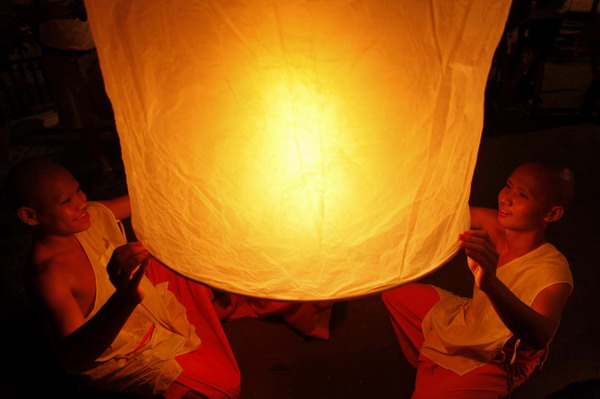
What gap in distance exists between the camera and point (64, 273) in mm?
1423

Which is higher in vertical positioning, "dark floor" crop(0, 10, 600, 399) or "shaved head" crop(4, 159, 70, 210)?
"shaved head" crop(4, 159, 70, 210)

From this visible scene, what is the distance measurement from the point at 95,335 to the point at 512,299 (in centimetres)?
129

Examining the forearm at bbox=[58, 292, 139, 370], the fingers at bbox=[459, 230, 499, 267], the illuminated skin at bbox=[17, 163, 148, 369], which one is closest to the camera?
the fingers at bbox=[459, 230, 499, 267]

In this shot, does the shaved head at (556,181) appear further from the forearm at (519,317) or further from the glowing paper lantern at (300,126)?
the glowing paper lantern at (300,126)

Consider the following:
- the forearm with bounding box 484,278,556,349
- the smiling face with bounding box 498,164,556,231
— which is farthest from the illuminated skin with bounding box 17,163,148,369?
the smiling face with bounding box 498,164,556,231

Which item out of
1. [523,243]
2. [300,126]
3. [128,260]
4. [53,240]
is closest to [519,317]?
[523,243]

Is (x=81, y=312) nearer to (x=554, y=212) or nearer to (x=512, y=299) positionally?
(x=512, y=299)

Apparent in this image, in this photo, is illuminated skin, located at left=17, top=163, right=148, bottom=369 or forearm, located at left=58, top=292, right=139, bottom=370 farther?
illuminated skin, located at left=17, top=163, right=148, bottom=369

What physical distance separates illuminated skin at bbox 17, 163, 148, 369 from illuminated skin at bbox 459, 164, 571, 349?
1113mm

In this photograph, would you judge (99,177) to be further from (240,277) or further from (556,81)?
(556,81)

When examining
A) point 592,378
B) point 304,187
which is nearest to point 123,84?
point 304,187

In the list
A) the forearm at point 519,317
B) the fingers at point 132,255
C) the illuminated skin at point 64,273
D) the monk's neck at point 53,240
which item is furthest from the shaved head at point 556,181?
the monk's neck at point 53,240

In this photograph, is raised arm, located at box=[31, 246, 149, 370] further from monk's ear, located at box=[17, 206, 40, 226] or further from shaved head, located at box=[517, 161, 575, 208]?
shaved head, located at box=[517, 161, 575, 208]

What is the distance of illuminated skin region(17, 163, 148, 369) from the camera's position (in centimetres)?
123
